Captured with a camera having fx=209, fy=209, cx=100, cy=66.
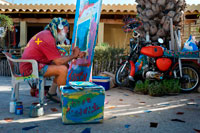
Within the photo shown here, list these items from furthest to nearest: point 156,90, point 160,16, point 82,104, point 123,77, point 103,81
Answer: point 160,16 → point 123,77 → point 103,81 → point 156,90 → point 82,104

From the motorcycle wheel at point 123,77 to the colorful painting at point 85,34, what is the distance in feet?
6.55

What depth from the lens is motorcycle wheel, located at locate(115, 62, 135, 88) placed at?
546cm

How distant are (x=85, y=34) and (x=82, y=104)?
1436mm

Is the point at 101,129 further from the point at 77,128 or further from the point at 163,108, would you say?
the point at 163,108

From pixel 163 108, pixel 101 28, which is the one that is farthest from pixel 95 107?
pixel 101 28

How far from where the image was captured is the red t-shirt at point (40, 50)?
310 centimetres

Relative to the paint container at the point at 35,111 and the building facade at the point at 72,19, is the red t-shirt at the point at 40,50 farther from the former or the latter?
the building facade at the point at 72,19

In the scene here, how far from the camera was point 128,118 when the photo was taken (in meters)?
2.87

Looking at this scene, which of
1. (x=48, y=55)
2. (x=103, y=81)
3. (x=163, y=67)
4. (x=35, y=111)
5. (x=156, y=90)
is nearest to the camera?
(x=35, y=111)

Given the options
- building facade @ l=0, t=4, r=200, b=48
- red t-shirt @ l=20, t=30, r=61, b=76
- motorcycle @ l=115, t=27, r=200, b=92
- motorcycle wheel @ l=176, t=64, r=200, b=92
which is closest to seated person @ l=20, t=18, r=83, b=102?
red t-shirt @ l=20, t=30, r=61, b=76

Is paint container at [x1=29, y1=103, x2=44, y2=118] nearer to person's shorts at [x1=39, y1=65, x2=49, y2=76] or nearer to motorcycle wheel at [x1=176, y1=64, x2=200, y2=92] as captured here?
person's shorts at [x1=39, y1=65, x2=49, y2=76]

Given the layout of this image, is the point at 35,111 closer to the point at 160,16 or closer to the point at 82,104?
the point at 82,104

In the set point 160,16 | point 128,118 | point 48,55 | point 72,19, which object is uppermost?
point 72,19

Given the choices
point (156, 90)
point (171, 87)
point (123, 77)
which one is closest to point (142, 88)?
point (156, 90)
